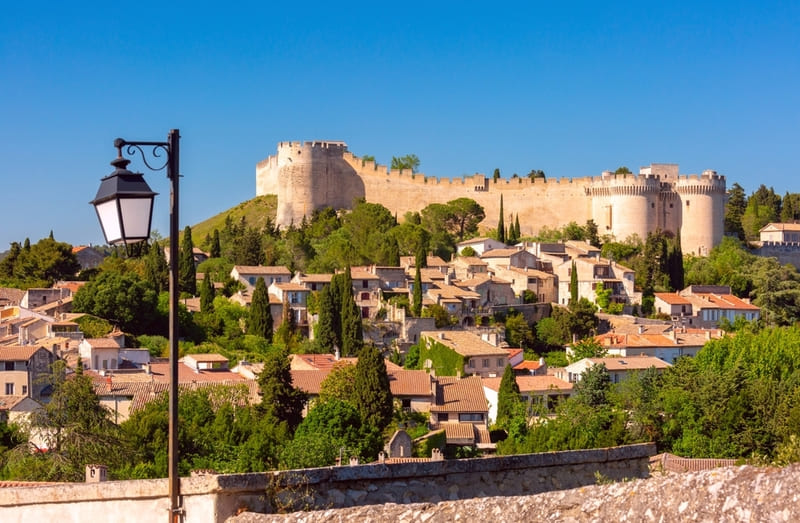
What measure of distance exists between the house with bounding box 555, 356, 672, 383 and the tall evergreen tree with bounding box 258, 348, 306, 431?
1272cm

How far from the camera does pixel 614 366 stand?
45531 millimetres

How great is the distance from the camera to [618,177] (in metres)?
76.2

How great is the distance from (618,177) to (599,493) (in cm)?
7270

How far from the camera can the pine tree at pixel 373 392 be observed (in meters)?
36.1

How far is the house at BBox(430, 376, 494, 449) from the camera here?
3734cm

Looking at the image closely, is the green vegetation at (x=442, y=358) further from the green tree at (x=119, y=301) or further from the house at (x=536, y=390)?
the green tree at (x=119, y=301)

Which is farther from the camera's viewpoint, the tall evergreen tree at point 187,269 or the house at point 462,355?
the tall evergreen tree at point 187,269

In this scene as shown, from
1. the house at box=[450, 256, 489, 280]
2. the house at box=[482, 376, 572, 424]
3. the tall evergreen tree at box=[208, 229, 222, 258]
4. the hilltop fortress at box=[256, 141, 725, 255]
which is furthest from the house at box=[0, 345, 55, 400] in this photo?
the hilltop fortress at box=[256, 141, 725, 255]

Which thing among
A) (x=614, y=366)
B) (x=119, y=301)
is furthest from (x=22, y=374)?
(x=614, y=366)

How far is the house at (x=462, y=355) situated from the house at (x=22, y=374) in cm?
1501

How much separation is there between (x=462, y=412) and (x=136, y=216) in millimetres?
34201

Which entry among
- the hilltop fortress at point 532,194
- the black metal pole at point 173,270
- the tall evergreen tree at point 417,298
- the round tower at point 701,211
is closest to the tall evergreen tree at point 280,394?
the tall evergreen tree at point 417,298

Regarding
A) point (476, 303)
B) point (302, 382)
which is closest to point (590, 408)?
point (302, 382)

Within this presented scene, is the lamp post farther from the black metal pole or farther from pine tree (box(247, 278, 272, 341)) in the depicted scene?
pine tree (box(247, 278, 272, 341))
